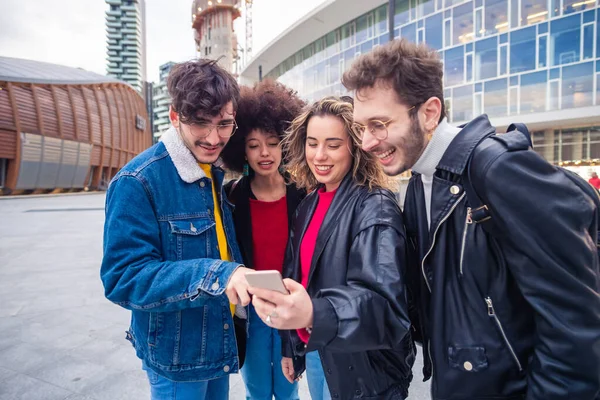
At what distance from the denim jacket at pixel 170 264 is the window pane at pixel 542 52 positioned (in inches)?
897

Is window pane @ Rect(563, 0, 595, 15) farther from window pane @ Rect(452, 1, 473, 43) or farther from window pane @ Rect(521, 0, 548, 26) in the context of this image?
window pane @ Rect(452, 1, 473, 43)

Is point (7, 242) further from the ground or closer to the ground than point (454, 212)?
closer to the ground

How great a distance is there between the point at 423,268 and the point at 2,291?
6791 millimetres

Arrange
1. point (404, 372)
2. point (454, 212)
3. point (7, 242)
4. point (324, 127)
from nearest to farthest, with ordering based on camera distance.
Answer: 1. point (454, 212)
2. point (404, 372)
3. point (324, 127)
4. point (7, 242)

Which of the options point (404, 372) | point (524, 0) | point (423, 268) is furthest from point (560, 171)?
point (524, 0)

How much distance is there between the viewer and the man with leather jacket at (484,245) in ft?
3.83

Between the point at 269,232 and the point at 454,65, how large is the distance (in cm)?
2310

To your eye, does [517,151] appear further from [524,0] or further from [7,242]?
[524,0]

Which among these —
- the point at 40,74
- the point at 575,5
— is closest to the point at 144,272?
the point at 575,5

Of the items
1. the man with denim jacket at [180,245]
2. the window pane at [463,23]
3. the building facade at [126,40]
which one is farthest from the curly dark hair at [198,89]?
the building facade at [126,40]

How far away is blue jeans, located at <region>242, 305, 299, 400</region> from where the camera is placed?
2.38m

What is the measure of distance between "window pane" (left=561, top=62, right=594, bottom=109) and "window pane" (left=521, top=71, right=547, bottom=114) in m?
0.89

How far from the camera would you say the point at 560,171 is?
4.06 ft

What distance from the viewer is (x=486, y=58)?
20453mm
